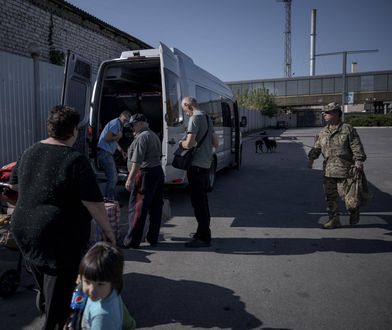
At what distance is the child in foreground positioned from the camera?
208 centimetres

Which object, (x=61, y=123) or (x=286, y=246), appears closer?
(x=61, y=123)

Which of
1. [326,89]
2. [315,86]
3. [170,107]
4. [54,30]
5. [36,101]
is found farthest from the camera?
[315,86]

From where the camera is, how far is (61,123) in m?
2.34

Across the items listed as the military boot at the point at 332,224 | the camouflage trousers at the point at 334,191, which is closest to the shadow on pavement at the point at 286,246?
the military boot at the point at 332,224

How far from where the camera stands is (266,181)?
33.7 feet

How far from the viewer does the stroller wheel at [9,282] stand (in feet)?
11.2

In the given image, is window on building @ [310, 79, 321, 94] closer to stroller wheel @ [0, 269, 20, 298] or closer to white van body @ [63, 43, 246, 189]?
white van body @ [63, 43, 246, 189]

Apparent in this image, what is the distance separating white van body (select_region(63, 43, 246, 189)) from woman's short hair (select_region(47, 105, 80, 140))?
145 inches

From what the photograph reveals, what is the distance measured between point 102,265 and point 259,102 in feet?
169

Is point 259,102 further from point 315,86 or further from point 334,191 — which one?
point 334,191

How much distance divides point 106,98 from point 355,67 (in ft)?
356

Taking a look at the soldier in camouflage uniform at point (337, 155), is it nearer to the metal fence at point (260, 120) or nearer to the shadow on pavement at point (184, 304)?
the shadow on pavement at point (184, 304)

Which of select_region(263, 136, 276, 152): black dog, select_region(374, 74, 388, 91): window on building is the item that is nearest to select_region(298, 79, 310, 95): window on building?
select_region(374, 74, 388, 91): window on building

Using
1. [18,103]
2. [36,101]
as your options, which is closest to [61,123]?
[18,103]
